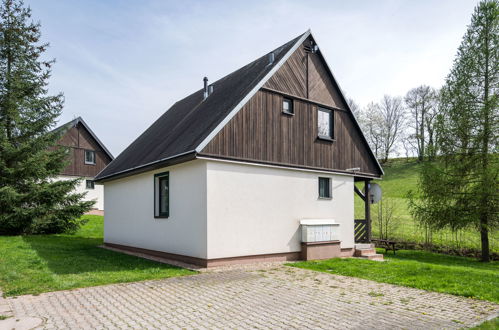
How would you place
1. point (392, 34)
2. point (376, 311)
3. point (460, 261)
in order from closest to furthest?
point (376, 311) → point (392, 34) → point (460, 261)

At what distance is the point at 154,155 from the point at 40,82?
39.4 feet

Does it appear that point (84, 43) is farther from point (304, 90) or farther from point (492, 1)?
point (492, 1)

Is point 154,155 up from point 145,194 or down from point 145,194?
up

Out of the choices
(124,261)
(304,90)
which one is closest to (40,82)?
(124,261)

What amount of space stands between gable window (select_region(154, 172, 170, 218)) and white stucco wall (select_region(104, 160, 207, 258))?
19 cm

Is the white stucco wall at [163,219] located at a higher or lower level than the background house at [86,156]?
lower

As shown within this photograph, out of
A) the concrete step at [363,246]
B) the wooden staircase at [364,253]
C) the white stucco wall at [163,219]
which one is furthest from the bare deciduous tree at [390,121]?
the white stucco wall at [163,219]

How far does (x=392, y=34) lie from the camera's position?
402 inches

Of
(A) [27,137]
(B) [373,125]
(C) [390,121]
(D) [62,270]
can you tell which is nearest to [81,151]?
(A) [27,137]

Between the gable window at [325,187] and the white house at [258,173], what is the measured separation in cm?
4

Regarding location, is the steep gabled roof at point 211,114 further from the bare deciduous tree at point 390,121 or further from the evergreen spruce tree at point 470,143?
the bare deciduous tree at point 390,121

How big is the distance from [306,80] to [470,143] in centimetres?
998

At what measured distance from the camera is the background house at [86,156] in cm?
3219

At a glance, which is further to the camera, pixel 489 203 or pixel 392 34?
pixel 489 203
